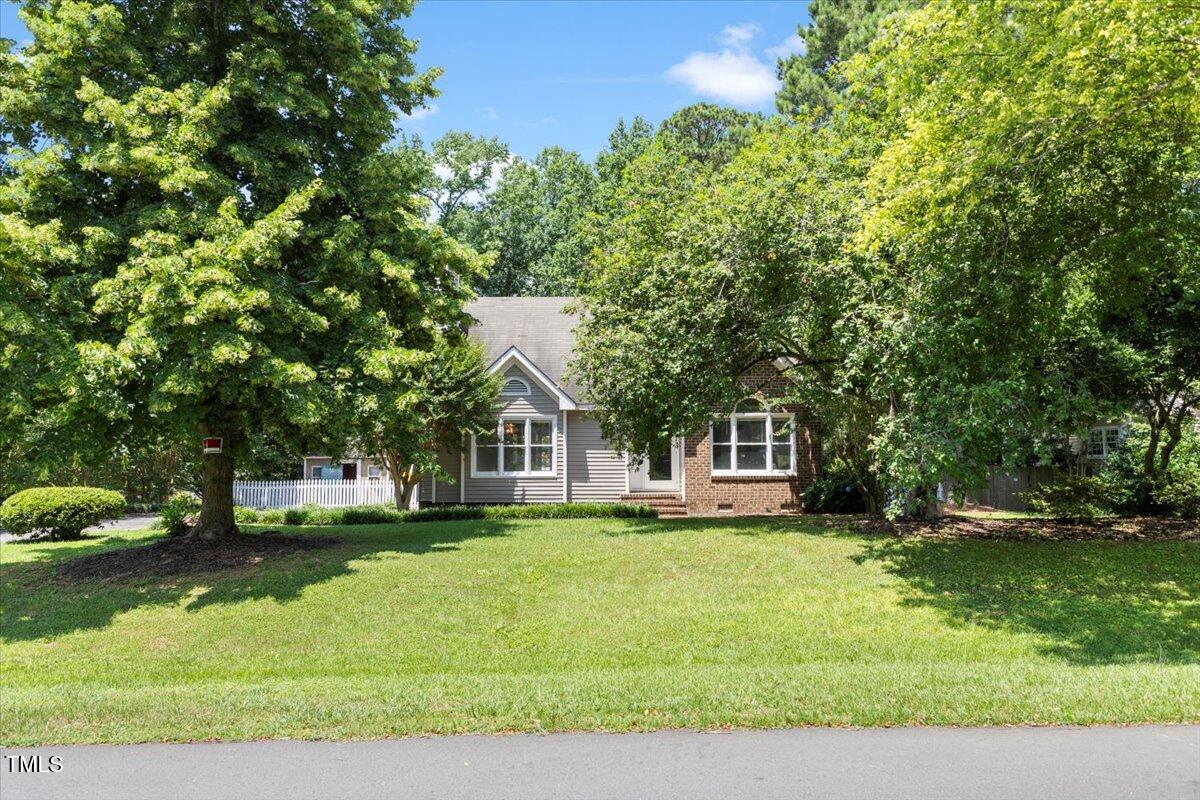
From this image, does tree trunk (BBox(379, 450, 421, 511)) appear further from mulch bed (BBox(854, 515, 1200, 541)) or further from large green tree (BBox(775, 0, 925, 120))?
large green tree (BBox(775, 0, 925, 120))

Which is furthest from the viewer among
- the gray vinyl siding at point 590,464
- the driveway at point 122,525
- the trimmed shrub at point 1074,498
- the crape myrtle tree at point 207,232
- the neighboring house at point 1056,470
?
the gray vinyl siding at point 590,464

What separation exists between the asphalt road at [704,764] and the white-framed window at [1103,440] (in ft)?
63.5

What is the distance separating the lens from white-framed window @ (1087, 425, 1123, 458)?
22.1m

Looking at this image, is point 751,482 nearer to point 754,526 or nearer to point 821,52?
point 754,526

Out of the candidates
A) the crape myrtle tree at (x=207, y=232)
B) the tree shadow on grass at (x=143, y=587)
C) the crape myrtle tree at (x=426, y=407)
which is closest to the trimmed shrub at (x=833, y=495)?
the crape myrtle tree at (x=426, y=407)

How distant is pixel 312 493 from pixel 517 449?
6090mm

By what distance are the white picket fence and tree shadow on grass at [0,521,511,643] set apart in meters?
8.93

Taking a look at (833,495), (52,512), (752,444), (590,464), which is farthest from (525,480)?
(52,512)

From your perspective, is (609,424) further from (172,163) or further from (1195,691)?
(1195,691)

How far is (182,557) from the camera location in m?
12.6

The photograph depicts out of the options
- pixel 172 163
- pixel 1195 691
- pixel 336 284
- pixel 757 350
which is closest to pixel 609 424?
pixel 757 350

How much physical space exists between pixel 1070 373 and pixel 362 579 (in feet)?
38.5

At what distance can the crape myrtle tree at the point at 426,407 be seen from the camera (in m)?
12.4

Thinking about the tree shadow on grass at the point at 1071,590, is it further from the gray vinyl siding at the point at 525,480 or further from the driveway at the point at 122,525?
the driveway at the point at 122,525
